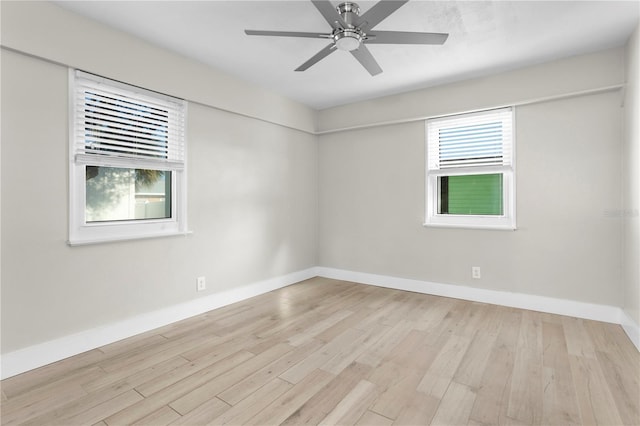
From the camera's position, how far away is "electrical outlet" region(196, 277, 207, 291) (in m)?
3.34

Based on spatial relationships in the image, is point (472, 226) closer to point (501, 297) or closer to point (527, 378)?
point (501, 297)

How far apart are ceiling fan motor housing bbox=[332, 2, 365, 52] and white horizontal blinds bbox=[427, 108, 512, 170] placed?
6.94ft

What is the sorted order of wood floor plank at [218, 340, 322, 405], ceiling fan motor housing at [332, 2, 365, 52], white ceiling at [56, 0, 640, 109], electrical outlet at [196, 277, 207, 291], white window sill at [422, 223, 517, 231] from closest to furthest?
1. wood floor plank at [218, 340, 322, 405]
2. ceiling fan motor housing at [332, 2, 365, 52]
3. white ceiling at [56, 0, 640, 109]
4. electrical outlet at [196, 277, 207, 291]
5. white window sill at [422, 223, 517, 231]

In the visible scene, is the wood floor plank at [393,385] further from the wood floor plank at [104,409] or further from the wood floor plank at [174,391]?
the wood floor plank at [104,409]

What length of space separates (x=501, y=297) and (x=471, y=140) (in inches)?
72.3

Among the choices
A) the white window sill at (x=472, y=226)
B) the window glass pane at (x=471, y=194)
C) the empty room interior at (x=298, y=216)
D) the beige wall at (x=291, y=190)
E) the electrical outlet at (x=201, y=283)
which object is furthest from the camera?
the window glass pane at (x=471, y=194)

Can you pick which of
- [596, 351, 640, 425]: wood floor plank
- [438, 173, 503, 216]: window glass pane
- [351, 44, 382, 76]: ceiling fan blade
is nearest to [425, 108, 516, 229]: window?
[438, 173, 503, 216]: window glass pane

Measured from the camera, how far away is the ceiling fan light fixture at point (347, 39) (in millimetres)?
2156

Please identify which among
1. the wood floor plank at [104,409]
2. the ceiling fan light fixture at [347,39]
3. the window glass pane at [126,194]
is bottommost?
the wood floor plank at [104,409]

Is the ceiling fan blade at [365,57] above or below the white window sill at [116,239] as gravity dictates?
above

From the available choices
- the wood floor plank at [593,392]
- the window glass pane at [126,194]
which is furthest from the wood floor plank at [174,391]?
the wood floor plank at [593,392]

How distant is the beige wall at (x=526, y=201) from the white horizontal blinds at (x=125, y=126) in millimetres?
2458

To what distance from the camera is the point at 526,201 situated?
3.42 metres

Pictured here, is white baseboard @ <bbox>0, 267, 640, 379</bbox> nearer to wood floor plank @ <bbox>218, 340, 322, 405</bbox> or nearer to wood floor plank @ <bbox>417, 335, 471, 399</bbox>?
wood floor plank @ <bbox>417, 335, 471, 399</bbox>
